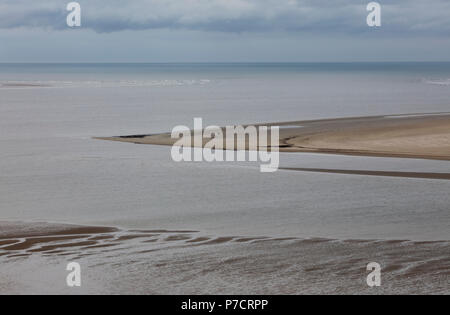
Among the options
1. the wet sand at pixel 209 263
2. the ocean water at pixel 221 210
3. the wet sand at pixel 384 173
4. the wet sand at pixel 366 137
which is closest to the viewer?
the wet sand at pixel 209 263

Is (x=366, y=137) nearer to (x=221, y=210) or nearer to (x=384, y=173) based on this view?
(x=384, y=173)

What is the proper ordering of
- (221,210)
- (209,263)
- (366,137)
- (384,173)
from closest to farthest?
1. (209,263)
2. (221,210)
3. (384,173)
4. (366,137)

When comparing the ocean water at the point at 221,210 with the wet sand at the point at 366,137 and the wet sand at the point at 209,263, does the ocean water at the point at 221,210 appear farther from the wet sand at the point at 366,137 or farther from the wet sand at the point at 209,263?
the wet sand at the point at 366,137

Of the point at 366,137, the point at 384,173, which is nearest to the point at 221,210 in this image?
the point at 384,173

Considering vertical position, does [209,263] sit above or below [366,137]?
below

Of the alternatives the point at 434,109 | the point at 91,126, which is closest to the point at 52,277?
the point at 91,126

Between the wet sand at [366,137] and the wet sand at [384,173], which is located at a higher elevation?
the wet sand at [366,137]

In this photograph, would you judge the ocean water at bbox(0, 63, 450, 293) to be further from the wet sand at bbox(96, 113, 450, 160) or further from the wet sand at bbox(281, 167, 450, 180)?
the wet sand at bbox(96, 113, 450, 160)

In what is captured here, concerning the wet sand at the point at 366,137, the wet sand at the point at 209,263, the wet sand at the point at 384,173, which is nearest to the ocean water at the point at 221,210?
the wet sand at the point at 209,263

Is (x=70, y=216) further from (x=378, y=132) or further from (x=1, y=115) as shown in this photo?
(x=1, y=115)
